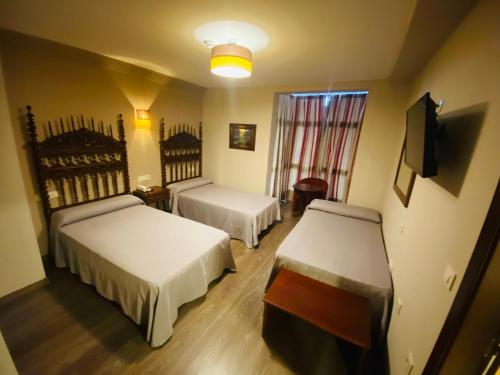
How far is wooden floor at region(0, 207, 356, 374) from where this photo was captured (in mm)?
1487

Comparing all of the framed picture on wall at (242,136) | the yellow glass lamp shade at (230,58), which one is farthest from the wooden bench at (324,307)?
the framed picture on wall at (242,136)

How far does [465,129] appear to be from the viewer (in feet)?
3.34

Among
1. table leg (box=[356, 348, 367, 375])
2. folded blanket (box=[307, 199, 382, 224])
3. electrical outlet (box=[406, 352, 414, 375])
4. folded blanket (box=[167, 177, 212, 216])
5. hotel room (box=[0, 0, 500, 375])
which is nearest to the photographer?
hotel room (box=[0, 0, 500, 375])

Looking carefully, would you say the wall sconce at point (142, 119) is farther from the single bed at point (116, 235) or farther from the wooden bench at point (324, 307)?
the wooden bench at point (324, 307)

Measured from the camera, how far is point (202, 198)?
11.3ft

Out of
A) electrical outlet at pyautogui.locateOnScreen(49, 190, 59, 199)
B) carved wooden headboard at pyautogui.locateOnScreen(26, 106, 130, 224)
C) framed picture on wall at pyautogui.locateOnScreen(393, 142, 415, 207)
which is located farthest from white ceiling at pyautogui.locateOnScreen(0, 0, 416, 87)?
electrical outlet at pyautogui.locateOnScreen(49, 190, 59, 199)

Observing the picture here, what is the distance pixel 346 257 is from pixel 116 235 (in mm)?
2282

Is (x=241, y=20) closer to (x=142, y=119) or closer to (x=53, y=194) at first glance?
(x=142, y=119)

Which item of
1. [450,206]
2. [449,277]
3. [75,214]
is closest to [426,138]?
[450,206]

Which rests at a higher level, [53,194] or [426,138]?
[426,138]

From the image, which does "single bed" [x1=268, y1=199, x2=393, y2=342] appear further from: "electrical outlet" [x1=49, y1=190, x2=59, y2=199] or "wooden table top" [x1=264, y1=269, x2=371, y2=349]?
"electrical outlet" [x1=49, y1=190, x2=59, y2=199]

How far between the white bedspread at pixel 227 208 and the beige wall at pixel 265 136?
57 centimetres

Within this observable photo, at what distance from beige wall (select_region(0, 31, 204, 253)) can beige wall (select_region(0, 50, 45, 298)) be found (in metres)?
0.13

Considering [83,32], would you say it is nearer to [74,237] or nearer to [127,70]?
[127,70]
